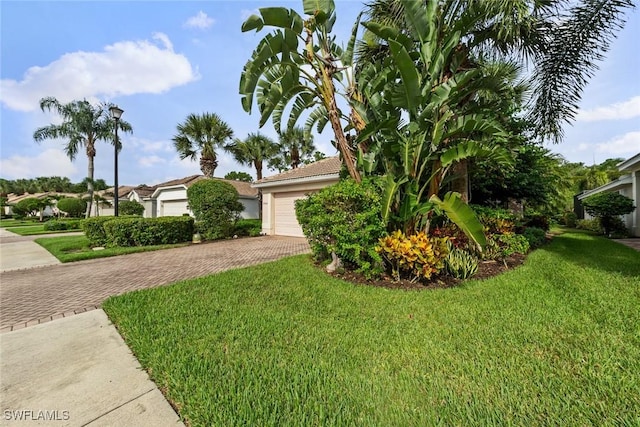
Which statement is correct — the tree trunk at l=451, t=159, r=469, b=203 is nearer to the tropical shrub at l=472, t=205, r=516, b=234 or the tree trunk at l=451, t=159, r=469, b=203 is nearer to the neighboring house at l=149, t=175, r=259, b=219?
the tropical shrub at l=472, t=205, r=516, b=234

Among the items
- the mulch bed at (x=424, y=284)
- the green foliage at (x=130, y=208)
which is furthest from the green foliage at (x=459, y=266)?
the green foliage at (x=130, y=208)

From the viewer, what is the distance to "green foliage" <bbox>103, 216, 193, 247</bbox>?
34.1 feet

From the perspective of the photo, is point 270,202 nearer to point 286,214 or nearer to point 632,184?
point 286,214

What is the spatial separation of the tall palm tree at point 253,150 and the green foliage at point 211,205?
8673 millimetres

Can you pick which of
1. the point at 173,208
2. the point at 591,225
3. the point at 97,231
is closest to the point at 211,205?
the point at 97,231

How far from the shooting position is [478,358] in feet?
8.48

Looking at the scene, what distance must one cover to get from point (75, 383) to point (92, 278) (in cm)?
465

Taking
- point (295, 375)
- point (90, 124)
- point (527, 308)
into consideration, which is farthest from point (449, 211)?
point (90, 124)

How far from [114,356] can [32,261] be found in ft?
28.5

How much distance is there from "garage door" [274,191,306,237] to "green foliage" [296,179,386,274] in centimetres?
801

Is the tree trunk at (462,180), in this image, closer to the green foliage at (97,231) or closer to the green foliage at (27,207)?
the green foliage at (97,231)

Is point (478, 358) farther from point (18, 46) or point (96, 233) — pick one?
point (96, 233)

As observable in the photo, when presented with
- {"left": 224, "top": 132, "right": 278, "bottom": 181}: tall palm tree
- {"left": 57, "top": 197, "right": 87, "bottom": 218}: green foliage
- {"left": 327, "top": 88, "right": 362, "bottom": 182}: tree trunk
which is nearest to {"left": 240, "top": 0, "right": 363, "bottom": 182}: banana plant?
{"left": 327, "top": 88, "right": 362, "bottom": 182}: tree trunk

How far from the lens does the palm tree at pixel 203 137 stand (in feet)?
60.3
